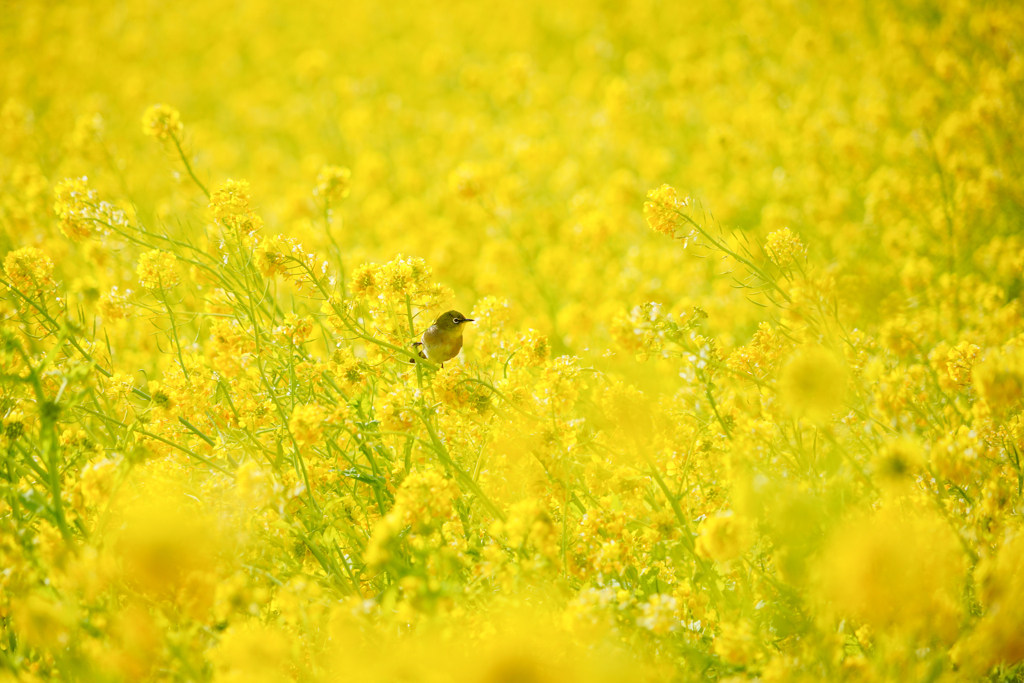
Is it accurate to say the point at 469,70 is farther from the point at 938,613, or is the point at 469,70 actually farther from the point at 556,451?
the point at 938,613

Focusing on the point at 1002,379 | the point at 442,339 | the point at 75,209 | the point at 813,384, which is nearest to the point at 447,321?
the point at 442,339

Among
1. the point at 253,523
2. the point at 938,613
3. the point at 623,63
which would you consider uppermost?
the point at 623,63

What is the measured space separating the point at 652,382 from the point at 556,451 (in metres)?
1.62

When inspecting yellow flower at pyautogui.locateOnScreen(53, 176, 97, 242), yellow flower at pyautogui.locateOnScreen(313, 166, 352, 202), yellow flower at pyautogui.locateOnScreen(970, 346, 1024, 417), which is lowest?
yellow flower at pyautogui.locateOnScreen(970, 346, 1024, 417)

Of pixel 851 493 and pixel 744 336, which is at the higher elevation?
pixel 744 336

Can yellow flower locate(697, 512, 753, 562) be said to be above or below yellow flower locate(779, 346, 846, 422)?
below

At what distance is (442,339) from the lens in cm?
355

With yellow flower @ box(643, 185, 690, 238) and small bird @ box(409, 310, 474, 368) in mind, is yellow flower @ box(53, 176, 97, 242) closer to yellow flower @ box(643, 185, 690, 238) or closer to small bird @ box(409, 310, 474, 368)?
small bird @ box(409, 310, 474, 368)

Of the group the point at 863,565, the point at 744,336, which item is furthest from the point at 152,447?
the point at 744,336

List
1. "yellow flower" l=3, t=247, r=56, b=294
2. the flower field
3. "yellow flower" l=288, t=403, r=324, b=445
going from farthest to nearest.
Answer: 1. "yellow flower" l=3, t=247, r=56, b=294
2. "yellow flower" l=288, t=403, r=324, b=445
3. the flower field

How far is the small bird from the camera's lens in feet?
11.6

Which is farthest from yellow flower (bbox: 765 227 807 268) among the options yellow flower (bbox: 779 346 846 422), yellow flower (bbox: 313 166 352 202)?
yellow flower (bbox: 313 166 352 202)

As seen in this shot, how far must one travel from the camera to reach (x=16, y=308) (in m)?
3.25

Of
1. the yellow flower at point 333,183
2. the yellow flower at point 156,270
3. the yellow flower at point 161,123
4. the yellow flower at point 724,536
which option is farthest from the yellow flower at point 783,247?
the yellow flower at point 161,123
